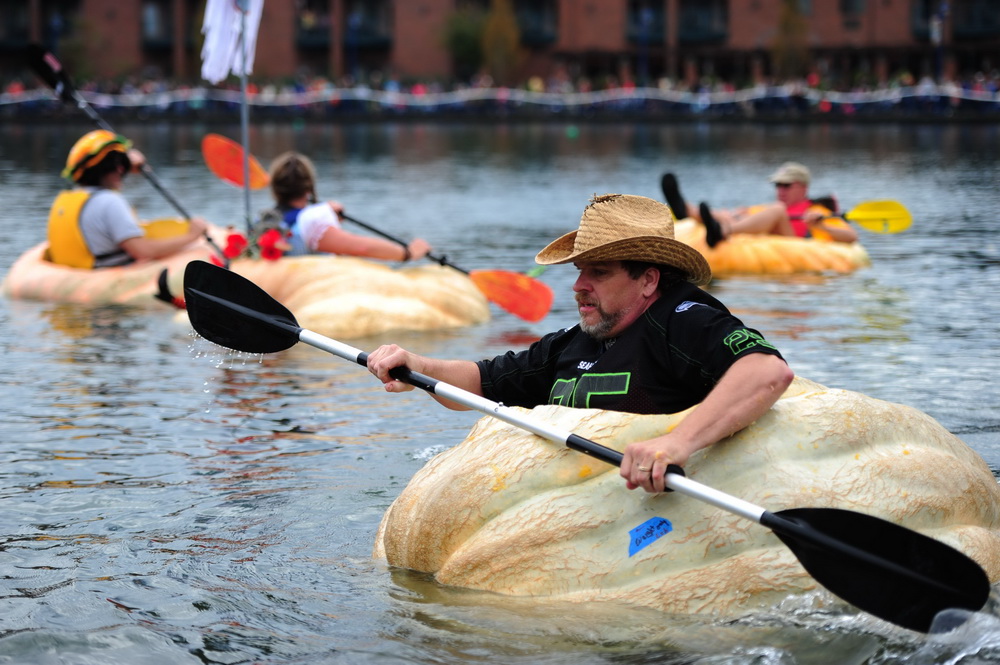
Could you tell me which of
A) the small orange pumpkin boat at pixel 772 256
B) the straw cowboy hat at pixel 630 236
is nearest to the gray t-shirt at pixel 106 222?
the small orange pumpkin boat at pixel 772 256

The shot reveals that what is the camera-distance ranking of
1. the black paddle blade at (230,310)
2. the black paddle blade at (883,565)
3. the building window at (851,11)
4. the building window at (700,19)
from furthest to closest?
the building window at (700,19) < the building window at (851,11) < the black paddle blade at (230,310) < the black paddle blade at (883,565)

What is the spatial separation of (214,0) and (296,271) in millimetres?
3652

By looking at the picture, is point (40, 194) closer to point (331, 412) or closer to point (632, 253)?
point (331, 412)

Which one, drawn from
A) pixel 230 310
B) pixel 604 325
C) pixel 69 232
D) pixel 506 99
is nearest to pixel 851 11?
pixel 506 99

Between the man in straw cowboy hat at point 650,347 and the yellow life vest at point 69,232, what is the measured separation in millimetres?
7324

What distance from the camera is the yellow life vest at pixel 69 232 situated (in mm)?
11727

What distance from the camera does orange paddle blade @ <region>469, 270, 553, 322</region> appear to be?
11023mm

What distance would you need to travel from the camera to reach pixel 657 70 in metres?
68.4

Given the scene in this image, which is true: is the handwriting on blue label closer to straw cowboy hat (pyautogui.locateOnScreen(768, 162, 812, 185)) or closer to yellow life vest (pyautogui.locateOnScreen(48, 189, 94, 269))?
yellow life vest (pyautogui.locateOnScreen(48, 189, 94, 269))

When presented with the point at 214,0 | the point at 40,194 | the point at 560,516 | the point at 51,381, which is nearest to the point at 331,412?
the point at 51,381

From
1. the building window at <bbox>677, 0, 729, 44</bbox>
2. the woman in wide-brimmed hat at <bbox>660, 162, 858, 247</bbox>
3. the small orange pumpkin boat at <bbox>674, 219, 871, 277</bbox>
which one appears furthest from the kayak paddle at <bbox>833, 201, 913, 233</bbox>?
the building window at <bbox>677, 0, 729, 44</bbox>

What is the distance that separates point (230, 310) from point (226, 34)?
7.96m

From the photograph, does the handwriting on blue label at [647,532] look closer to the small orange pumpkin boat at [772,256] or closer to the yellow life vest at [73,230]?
the yellow life vest at [73,230]

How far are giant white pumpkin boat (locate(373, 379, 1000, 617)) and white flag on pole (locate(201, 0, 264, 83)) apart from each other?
8.79 m
